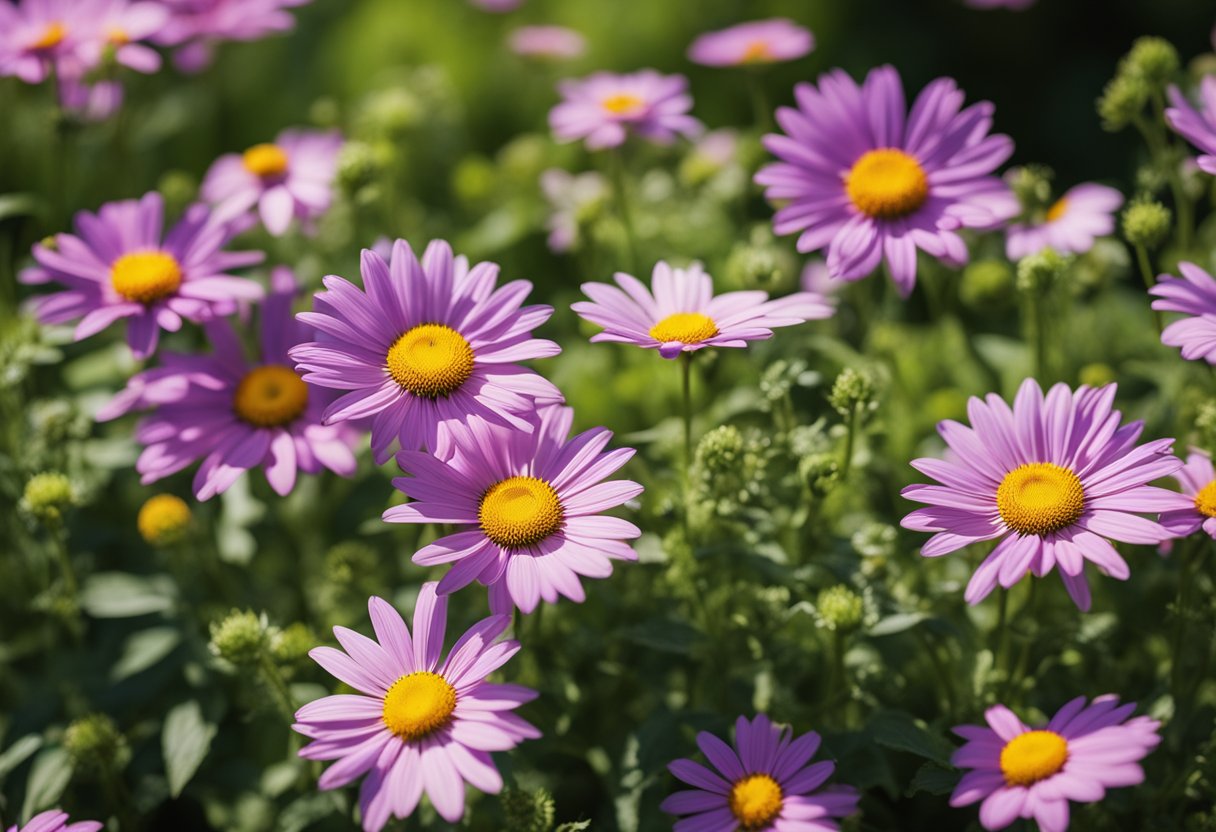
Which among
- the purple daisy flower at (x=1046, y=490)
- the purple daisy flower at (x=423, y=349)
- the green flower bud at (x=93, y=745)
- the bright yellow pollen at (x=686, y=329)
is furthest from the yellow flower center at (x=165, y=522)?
the purple daisy flower at (x=1046, y=490)

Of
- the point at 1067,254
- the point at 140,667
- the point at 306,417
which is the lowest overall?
the point at 140,667

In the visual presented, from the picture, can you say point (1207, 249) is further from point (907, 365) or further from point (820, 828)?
point (820, 828)

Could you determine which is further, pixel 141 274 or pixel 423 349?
pixel 141 274

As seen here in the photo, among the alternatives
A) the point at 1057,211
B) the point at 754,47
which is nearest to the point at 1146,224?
the point at 1057,211

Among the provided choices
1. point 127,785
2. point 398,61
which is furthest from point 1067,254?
point 398,61

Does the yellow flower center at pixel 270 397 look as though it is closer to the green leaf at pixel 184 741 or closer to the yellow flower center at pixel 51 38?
the green leaf at pixel 184 741

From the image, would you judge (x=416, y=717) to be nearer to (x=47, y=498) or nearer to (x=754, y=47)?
(x=47, y=498)
